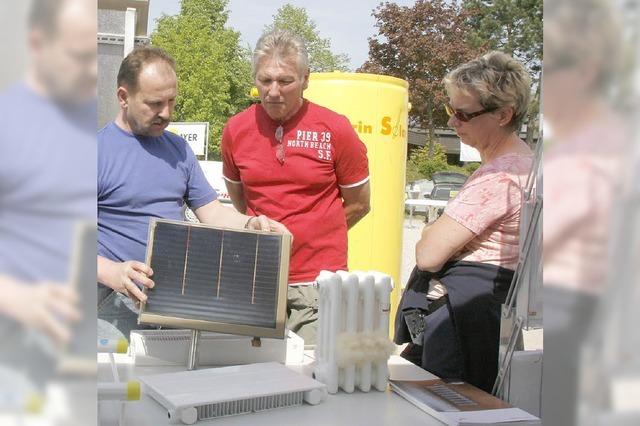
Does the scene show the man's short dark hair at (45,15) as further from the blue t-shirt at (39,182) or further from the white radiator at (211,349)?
the white radiator at (211,349)

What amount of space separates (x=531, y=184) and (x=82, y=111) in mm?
1423

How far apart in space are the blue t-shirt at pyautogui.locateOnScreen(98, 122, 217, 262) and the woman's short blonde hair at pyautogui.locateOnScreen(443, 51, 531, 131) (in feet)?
3.21

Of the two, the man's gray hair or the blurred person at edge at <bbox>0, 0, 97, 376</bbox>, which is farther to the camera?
the man's gray hair

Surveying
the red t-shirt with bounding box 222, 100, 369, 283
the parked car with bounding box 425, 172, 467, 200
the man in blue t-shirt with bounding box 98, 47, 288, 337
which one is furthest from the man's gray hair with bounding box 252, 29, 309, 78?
the parked car with bounding box 425, 172, 467, 200

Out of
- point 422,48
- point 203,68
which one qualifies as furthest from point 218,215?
point 422,48

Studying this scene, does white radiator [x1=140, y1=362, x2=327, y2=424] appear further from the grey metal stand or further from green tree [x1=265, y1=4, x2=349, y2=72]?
green tree [x1=265, y1=4, x2=349, y2=72]

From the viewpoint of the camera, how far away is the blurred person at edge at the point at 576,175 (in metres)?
0.69

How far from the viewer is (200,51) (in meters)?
25.0

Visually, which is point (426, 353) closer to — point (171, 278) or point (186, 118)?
point (171, 278)

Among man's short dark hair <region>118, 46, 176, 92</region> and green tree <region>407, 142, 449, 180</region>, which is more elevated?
→ green tree <region>407, 142, 449, 180</region>

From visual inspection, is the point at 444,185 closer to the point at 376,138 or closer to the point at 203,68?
the point at 203,68

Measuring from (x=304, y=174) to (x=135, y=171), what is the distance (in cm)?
58

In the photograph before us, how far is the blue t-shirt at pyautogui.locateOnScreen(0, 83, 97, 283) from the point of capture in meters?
0.67

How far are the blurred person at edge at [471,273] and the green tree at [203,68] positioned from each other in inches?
830
